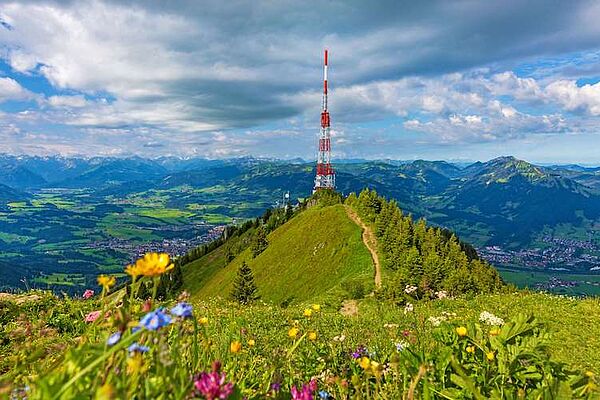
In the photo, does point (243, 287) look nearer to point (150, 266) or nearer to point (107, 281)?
point (107, 281)

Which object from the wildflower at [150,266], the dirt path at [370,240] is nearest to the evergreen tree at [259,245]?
the dirt path at [370,240]

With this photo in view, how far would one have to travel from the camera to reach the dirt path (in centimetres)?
4081

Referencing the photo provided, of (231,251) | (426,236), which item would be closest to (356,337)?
(426,236)

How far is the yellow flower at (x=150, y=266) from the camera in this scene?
1915 millimetres

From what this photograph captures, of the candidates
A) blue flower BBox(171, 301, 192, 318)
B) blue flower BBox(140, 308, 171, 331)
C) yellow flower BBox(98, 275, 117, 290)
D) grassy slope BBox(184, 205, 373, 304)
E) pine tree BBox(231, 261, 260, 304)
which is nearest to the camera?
blue flower BBox(140, 308, 171, 331)

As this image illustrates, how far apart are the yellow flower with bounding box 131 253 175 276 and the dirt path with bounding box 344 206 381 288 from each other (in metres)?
35.4

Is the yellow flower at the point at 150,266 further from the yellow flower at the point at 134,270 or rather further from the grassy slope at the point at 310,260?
the grassy slope at the point at 310,260

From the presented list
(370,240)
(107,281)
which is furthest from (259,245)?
(107,281)

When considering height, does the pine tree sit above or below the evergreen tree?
above

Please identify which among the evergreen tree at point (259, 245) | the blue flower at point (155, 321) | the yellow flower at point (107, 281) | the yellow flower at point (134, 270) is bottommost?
the evergreen tree at point (259, 245)

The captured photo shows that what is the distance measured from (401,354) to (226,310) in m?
10.6

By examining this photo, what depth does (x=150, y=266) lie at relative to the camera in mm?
1964

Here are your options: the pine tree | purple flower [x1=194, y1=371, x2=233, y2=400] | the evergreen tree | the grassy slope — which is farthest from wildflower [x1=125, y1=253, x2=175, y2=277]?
the evergreen tree

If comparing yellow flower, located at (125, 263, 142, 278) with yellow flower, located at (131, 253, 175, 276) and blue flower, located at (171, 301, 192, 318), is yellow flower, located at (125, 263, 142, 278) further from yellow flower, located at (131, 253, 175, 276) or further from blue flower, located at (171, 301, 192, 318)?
blue flower, located at (171, 301, 192, 318)
